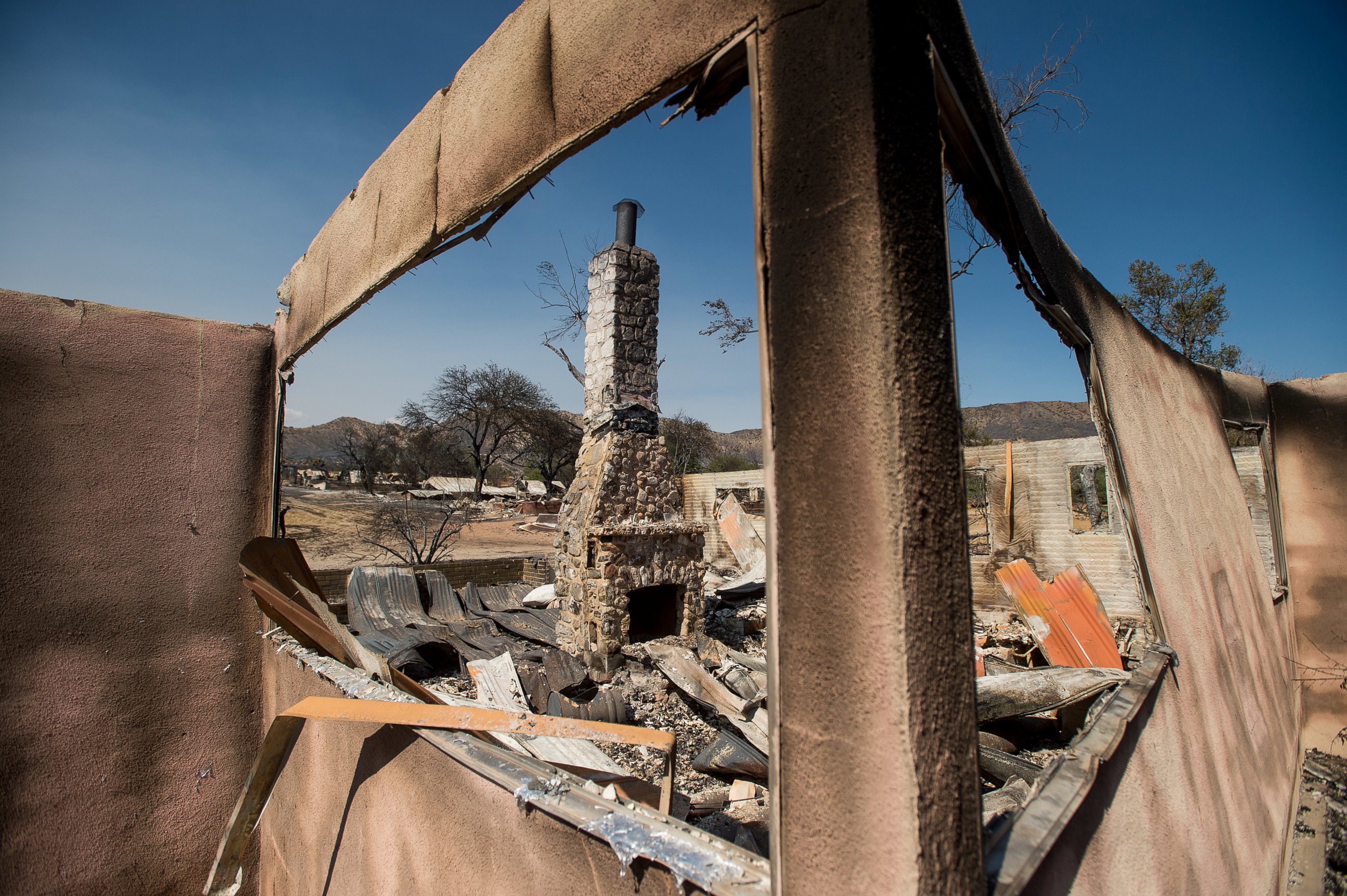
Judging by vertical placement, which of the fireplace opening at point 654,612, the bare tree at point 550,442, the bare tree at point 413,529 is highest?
the bare tree at point 550,442

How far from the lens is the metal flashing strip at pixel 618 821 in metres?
1.14

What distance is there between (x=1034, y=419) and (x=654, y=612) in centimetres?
6239

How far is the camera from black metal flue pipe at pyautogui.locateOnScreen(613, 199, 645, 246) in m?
7.70

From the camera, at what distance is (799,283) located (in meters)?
1.07

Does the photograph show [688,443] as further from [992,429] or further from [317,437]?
[317,437]

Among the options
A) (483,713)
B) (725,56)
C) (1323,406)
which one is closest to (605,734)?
(483,713)

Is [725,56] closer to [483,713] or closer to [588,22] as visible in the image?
[588,22]

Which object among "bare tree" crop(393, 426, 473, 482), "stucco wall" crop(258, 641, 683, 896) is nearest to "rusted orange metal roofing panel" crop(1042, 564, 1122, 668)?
"stucco wall" crop(258, 641, 683, 896)

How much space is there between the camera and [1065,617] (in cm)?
634

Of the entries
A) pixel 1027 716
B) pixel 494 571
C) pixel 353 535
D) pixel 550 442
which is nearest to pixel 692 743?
pixel 1027 716

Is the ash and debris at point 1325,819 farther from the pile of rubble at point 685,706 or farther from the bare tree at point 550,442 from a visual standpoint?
the bare tree at point 550,442

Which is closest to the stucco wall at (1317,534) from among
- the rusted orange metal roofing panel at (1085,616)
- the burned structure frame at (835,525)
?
the rusted orange metal roofing panel at (1085,616)

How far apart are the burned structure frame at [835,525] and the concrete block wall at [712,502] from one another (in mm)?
11361

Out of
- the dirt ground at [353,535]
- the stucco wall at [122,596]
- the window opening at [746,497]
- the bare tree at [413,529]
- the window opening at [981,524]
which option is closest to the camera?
the stucco wall at [122,596]
